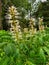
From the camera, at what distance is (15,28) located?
3.33 metres

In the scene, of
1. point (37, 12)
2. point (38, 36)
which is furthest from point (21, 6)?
point (38, 36)

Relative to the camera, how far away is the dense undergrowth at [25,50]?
3.51 meters

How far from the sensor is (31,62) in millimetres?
3689

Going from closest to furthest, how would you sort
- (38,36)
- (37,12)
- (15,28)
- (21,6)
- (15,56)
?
1. (15,28)
2. (15,56)
3. (38,36)
4. (21,6)
5. (37,12)

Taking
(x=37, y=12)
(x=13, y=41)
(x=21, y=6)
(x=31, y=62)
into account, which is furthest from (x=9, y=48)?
(x=37, y=12)

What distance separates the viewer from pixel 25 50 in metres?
3.60

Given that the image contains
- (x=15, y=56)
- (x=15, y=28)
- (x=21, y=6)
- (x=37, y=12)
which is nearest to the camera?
(x=15, y=28)

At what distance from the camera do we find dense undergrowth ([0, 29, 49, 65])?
3508mm

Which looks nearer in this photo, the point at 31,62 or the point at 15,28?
the point at 15,28

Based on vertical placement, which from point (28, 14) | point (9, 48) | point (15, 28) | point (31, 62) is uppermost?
point (15, 28)

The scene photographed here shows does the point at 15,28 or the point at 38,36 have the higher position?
the point at 15,28

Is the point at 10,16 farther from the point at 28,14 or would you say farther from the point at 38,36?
the point at 28,14

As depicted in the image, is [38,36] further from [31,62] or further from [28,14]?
[28,14]

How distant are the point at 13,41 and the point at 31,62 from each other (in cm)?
34
